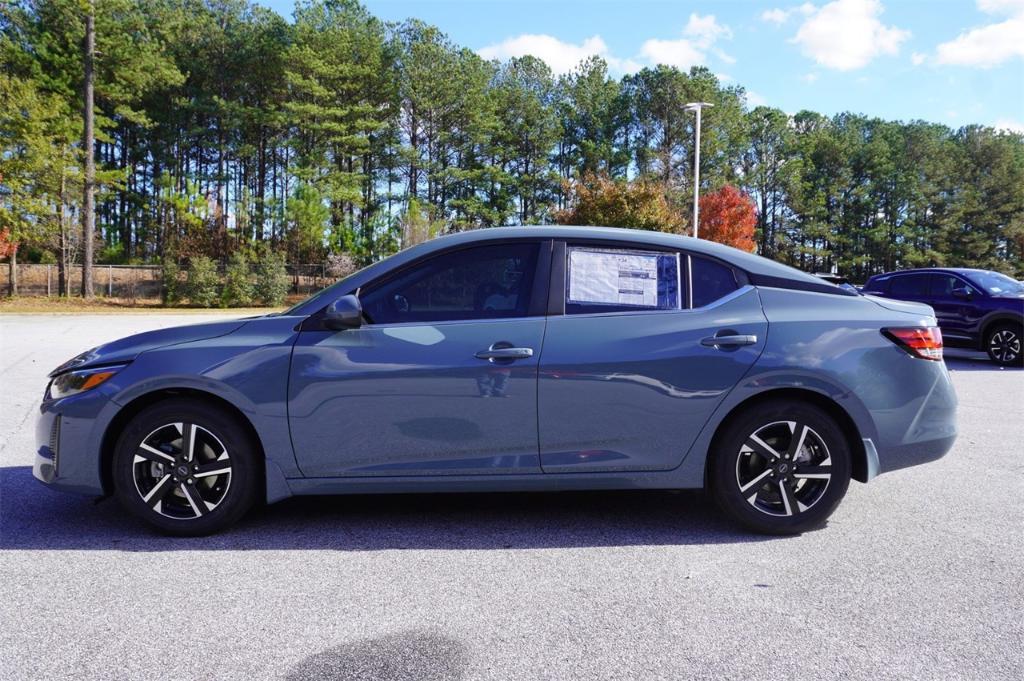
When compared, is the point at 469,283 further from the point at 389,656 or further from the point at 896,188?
the point at 896,188

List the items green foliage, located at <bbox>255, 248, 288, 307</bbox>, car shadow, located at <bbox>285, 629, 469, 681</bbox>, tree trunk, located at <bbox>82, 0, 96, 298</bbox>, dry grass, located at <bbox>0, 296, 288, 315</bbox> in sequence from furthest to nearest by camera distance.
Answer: green foliage, located at <bbox>255, 248, 288, 307</bbox>
tree trunk, located at <bbox>82, 0, 96, 298</bbox>
dry grass, located at <bbox>0, 296, 288, 315</bbox>
car shadow, located at <bbox>285, 629, 469, 681</bbox>

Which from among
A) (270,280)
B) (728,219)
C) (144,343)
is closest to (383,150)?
(270,280)

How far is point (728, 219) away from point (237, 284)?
2822 centimetres

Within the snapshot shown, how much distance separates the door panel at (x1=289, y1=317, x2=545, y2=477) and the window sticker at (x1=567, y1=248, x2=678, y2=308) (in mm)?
386

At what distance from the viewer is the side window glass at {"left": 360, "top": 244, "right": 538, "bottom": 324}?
419 centimetres

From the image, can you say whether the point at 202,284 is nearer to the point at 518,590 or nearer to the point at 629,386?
the point at 629,386

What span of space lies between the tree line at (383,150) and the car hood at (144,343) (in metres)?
31.5

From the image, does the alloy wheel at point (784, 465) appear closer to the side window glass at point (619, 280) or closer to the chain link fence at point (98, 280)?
the side window glass at point (619, 280)

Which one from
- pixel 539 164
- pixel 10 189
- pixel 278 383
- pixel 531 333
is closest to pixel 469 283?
pixel 531 333

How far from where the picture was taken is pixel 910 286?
567 inches

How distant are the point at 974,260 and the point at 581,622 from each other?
227 ft

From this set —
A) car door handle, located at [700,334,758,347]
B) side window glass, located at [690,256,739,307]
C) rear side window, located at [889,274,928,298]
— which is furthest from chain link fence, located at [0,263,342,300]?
car door handle, located at [700,334,758,347]

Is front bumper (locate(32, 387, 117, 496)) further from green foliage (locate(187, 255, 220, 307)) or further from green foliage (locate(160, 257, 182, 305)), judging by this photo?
green foliage (locate(160, 257, 182, 305))

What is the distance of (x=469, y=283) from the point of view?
13.9ft
